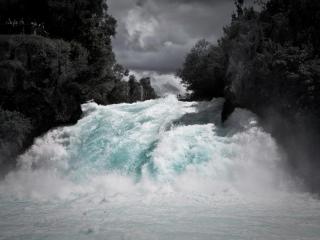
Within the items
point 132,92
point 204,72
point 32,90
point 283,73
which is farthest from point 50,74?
point 132,92

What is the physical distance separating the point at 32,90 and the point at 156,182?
921cm

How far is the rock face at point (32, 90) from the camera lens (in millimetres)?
20172

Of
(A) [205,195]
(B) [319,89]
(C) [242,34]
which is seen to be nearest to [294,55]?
(B) [319,89]

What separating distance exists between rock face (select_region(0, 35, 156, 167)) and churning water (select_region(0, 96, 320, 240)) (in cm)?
74

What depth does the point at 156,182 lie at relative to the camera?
1456 cm

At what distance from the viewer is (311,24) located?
52.3 ft

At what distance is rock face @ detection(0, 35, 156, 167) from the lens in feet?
66.2

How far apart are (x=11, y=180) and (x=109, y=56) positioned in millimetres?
10515

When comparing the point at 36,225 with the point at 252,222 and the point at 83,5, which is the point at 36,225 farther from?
the point at 83,5

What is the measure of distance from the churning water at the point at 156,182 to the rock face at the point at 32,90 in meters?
0.74

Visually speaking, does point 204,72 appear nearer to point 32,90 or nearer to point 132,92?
point 32,90

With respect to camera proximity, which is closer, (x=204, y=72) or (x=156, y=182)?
(x=156, y=182)

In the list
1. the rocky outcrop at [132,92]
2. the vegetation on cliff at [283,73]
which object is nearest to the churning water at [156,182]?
the vegetation on cliff at [283,73]

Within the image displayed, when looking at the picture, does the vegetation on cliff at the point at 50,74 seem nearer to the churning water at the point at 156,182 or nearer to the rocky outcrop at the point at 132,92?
the churning water at the point at 156,182
